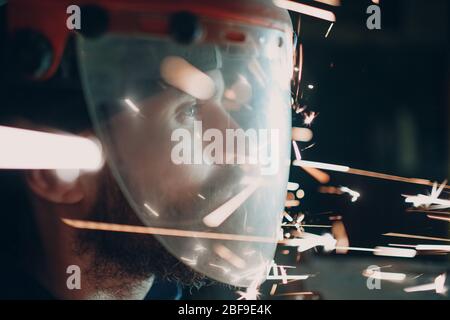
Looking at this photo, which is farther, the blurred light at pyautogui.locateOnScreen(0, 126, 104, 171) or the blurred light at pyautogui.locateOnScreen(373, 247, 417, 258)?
the blurred light at pyautogui.locateOnScreen(373, 247, 417, 258)

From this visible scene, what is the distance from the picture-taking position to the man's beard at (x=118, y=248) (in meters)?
1.18

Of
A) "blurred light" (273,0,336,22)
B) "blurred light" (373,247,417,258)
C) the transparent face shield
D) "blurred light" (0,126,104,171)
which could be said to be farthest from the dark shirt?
"blurred light" (273,0,336,22)

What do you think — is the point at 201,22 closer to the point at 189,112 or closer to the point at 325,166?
the point at 189,112

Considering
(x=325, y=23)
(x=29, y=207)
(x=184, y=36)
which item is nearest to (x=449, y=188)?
(x=325, y=23)

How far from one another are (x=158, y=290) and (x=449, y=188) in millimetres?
923

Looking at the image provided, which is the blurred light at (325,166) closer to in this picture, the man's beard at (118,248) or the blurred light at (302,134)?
the blurred light at (302,134)

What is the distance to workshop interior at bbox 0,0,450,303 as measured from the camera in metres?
1.14

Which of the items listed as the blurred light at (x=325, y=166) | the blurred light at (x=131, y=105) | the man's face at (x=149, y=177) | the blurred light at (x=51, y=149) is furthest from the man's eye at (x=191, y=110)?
the blurred light at (x=325, y=166)

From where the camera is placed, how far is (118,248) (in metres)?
1.19

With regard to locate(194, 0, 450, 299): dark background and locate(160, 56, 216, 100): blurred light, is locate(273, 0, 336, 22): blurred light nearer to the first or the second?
locate(194, 0, 450, 299): dark background

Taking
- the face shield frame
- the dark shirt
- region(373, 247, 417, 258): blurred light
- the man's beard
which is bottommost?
the dark shirt

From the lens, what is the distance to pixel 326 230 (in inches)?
49.6
